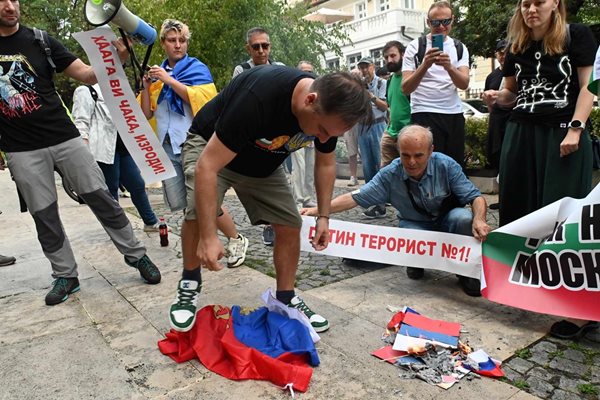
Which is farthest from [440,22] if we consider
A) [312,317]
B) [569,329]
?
[312,317]

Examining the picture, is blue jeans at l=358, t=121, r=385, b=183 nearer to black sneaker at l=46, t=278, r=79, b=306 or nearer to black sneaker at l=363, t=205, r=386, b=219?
black sneaker at l=363, t=205, r=386, b=219

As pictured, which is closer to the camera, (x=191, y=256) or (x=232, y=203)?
(x=191, y=256)

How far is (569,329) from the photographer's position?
256cm

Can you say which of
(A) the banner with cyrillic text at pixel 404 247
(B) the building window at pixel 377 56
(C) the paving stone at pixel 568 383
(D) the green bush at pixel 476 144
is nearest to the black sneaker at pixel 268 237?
(A) the banner with cyrillic text at pixel 404 247

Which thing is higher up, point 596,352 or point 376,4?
point 376,4

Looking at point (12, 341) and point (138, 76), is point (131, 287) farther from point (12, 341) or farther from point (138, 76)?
point (138, 76)

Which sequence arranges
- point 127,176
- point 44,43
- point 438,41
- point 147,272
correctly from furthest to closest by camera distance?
point 127,176, point 438,41, point 147,272, point 44,43

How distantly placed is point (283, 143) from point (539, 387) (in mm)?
1603

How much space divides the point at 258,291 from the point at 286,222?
0.80 m

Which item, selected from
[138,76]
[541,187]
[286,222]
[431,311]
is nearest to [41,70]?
[138,76]

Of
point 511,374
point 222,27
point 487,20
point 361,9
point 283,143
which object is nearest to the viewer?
point 511,374

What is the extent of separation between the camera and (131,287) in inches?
135

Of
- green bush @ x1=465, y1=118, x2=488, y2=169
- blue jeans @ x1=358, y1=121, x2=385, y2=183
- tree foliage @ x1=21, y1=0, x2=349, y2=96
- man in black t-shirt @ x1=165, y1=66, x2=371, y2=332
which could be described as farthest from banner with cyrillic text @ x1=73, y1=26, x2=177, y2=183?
tree foliage @ x1=21, y1=0, x2=349, y2=96

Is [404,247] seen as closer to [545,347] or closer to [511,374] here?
[545,347]
